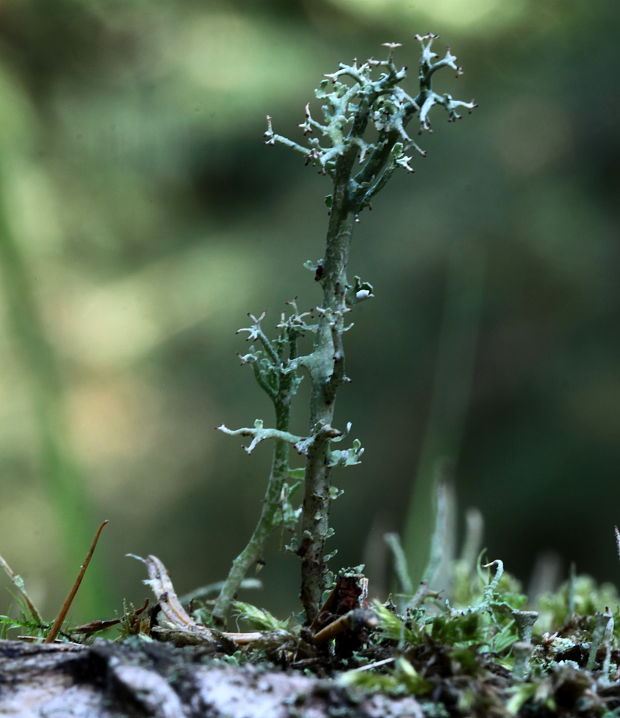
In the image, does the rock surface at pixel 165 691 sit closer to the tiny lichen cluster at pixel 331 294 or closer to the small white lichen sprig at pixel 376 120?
the tiny lichen cluster at pixel 331 294

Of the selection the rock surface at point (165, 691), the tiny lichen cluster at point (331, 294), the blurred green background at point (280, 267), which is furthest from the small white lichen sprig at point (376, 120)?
the blurred green background at point (280, 267)

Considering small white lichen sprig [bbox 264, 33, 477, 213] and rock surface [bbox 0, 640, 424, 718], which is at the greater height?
small white lichen sprig [bbox 264, 33, 477, 213]

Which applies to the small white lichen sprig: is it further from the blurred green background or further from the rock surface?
the blurred green background

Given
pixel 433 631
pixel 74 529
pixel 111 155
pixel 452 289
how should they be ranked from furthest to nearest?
pixel 111 155
pixel 452 289
pixel 74 529
pixel 433 631

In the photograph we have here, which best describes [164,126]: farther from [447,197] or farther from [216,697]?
[216,697]

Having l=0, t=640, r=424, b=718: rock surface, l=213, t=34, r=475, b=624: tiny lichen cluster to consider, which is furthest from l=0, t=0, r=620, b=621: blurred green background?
l=0, t=640, r=424, b=718: rock surface

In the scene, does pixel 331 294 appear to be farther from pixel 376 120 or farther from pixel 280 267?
pixel 280 267

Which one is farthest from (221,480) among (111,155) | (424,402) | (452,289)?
(111,155)

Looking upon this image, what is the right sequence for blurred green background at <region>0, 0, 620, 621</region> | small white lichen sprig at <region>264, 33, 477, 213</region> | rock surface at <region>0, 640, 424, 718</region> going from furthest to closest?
blurred green background at <region>0, 0, 620, 621</region> → small white lichen sprig at <region>264, 33, 477, 213</region> → rock surface at <region>0, 640, 424, 718</region>

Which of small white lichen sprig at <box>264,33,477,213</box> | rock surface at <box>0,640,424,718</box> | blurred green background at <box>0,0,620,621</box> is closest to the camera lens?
rock surface at <box>0,640,424,718</box>
